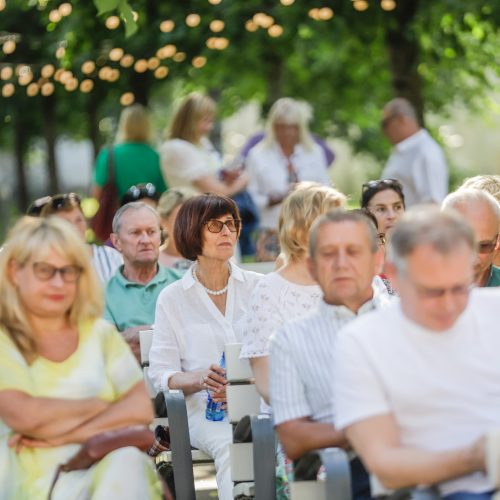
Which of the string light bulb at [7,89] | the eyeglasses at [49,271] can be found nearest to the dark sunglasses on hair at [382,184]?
the eyeglasses at [49,271]

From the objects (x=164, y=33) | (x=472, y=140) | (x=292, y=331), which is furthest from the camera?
(x=472, y=140)

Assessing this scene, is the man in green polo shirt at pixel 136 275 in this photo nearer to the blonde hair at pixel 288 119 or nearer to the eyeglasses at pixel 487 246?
the eyeglasses at pixel 487 246

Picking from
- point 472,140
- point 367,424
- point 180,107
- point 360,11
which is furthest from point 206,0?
point 472,140

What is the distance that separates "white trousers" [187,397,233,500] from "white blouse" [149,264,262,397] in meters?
0.10

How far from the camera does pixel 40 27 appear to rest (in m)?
16.7

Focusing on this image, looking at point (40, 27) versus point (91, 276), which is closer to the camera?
point (91, 276)

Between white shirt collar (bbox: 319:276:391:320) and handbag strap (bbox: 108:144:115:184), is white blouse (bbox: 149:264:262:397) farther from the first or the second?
handbag strap (bbox: 108:144:115:184)

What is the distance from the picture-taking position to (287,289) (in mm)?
5801

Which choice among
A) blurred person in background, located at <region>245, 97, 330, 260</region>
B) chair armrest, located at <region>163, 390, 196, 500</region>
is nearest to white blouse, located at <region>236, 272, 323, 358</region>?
chair armrest, located at <region>163, 390, 196, 500</region>

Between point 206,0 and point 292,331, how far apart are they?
31.5ft

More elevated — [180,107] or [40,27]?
[40,27]

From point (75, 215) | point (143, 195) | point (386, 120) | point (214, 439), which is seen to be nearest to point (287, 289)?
point (214, 439)

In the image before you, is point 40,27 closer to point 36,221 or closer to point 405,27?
point 405,27

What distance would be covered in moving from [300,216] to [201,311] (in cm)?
97
